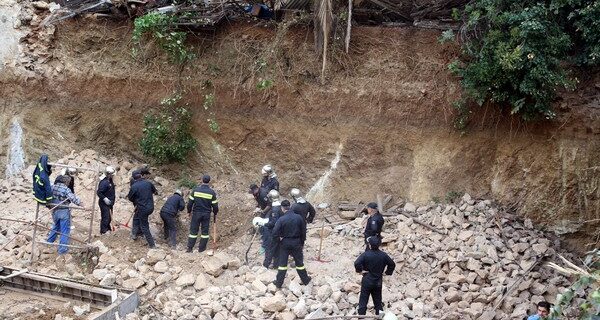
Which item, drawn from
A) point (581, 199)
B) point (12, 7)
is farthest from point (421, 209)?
point (12, 7)

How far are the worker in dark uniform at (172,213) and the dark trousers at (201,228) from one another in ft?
2.01

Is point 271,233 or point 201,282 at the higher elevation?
point 271,233

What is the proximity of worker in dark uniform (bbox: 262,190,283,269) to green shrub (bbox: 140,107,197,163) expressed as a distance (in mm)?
4113

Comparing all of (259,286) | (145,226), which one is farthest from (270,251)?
(145,226)

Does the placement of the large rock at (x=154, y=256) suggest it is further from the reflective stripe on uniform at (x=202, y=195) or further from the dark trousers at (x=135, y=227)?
the reflective stripe on uniform at (x=202, y=195)

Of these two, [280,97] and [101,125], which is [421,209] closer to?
[280,97]

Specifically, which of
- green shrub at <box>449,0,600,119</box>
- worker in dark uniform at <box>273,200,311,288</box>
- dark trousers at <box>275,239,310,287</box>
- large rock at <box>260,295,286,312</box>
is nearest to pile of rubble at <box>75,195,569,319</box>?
large rock at <box>260,295,286,312</box>

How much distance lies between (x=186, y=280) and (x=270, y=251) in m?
1.60

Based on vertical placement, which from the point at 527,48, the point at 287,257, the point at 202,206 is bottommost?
the point at 287,257

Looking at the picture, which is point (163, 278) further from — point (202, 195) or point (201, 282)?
point (202, 195)

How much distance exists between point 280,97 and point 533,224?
19.9 feet

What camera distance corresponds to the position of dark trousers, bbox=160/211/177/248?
501 inches

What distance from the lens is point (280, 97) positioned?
15.1 m

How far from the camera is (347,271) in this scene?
39.1 feet
